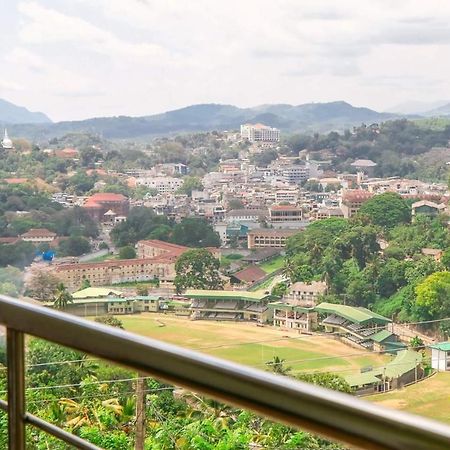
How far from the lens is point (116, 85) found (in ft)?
39.8

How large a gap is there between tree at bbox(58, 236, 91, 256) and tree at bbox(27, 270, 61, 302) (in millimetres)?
348

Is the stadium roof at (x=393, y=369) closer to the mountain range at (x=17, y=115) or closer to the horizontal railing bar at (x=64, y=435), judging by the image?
the horizontal railing bar at (x=64, y=435)

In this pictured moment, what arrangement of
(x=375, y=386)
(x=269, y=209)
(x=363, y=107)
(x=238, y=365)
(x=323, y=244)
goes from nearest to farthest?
(x=238, y=365), (x=375, y=386), (x=323, y=244), (x=269, y=209), (x=363, y=107)

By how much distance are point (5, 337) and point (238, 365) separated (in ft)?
0.97

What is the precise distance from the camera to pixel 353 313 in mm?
7898

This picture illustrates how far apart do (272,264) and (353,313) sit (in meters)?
1.07

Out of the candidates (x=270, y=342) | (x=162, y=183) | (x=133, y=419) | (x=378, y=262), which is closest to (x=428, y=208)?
(x=378, y=262)

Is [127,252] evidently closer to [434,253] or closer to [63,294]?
[63,294]

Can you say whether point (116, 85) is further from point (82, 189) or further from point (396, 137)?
point (396, 137)

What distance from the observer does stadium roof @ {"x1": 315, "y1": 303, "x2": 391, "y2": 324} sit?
7.44 metres

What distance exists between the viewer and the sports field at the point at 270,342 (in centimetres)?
643

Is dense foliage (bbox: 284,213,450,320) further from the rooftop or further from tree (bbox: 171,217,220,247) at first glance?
the rooftop

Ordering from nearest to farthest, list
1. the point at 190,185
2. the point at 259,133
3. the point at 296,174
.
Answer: the point at 296,174, the point at 190,185, the point at 259,133

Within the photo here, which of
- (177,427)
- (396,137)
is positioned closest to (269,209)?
(396,137)
